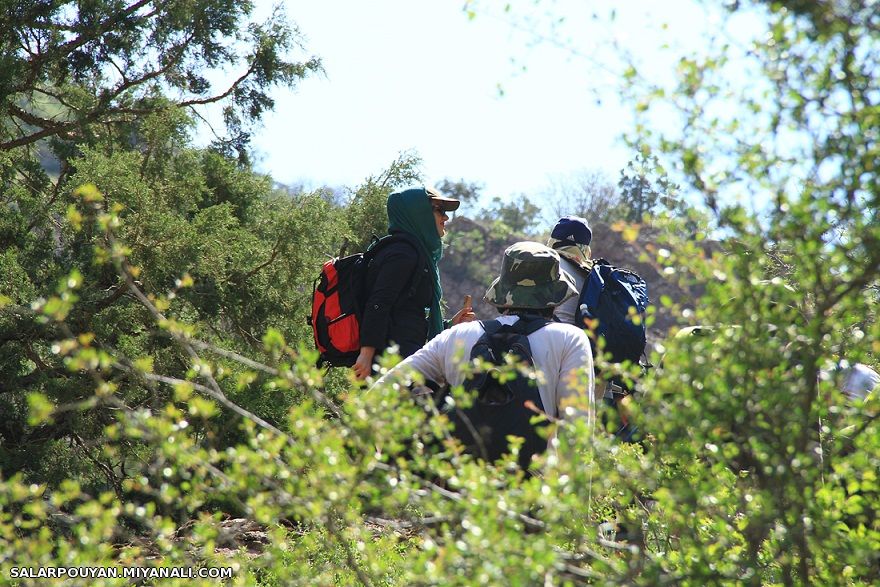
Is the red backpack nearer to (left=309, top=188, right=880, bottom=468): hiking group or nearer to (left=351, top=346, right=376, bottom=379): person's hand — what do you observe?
A: (left=309, top=188, right=880, bottom=468): hiking group

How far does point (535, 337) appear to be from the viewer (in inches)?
125

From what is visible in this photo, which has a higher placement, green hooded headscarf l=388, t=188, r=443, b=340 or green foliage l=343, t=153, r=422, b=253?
green foliage l=343, t=153, r=422, b=253

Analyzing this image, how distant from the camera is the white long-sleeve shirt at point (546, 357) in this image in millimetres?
3084

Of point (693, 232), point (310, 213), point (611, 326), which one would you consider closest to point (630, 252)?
point (310, 213)

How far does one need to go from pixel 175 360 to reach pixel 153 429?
5.02 m

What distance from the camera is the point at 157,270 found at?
7.14m

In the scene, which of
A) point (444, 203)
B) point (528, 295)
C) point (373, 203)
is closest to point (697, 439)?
point (528, 295)

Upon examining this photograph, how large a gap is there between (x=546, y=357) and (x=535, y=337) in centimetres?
8

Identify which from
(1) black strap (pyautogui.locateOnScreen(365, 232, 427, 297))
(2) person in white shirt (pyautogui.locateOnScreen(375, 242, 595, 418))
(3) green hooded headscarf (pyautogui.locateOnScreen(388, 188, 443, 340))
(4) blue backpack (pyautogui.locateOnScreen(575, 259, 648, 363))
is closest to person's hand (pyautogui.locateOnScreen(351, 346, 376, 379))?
(1) black strap (pyautogui.locateOnScreen(365, 232, 427, 297))

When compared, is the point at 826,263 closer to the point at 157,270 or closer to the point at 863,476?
the point at 863,476

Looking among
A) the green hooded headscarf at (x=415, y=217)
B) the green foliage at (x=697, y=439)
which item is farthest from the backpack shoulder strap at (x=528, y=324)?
the green hooded headscarf at (x=415, y=217)

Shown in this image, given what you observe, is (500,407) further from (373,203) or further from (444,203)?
(373,203)

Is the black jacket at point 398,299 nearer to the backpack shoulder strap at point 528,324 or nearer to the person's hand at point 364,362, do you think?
the person's hand at point 364,362

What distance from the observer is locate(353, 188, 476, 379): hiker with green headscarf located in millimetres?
4578
